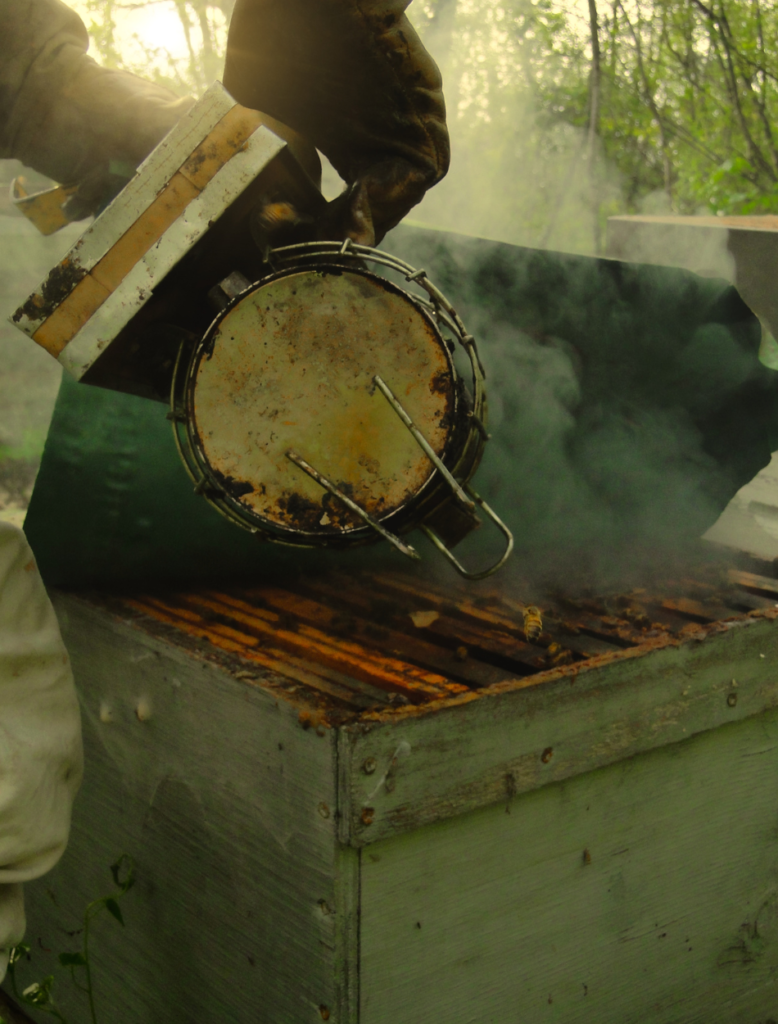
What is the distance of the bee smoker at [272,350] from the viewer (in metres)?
1.32

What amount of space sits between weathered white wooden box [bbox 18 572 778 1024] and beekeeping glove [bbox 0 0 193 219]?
3.31 ft

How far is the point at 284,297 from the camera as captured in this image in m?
1.34

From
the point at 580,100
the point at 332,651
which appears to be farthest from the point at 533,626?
the point at 580,100

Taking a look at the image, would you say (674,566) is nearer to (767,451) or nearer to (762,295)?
(767,451)

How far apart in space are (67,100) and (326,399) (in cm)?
106

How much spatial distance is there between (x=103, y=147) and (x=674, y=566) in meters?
1.77

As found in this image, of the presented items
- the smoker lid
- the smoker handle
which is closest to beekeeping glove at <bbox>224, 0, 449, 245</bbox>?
the smoker lid

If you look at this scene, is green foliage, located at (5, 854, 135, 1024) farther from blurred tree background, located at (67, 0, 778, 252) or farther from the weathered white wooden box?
blurred tree background, located at (67, 0, 778, 252)

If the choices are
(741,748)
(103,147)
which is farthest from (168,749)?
(103,147)

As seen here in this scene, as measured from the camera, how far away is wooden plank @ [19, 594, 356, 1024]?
130 cm

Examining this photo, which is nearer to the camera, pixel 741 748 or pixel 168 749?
pixel 168 749

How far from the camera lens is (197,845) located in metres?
1.54

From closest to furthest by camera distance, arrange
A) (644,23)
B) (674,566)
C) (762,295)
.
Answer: (674,566) < (762,295) < (644,23)

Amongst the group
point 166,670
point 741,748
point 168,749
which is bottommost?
point 741,748
